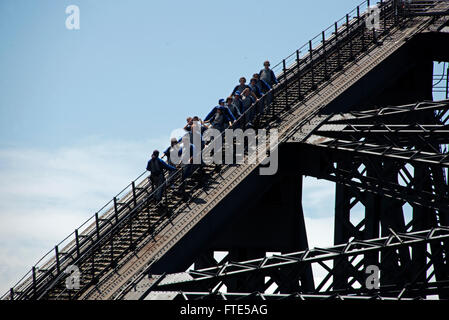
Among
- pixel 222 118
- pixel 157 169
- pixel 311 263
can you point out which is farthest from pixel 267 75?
pixel 311 263

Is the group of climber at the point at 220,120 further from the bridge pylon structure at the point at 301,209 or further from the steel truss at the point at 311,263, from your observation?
the steel truss at the point at 311,263

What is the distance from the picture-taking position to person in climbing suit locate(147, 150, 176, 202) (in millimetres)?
27136

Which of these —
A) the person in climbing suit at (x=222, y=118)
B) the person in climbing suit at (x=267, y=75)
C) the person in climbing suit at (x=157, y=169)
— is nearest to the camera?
the person in climbing suit at (x=157, y=169)

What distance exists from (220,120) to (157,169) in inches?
130

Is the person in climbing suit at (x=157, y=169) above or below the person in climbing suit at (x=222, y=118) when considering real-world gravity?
below

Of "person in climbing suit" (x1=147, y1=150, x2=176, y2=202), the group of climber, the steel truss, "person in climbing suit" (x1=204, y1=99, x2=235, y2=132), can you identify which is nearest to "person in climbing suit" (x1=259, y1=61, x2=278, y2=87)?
the group of climber

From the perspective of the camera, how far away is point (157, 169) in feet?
89.8

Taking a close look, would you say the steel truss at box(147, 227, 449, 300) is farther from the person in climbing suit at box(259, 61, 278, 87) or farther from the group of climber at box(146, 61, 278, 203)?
the person in climbing suit at box(259, 61, 278, 87)

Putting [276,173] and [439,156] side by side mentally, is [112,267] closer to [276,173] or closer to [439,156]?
[276,173]

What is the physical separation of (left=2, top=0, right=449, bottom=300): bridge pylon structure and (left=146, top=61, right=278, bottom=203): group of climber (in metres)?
0.42

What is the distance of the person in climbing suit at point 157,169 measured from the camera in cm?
2714

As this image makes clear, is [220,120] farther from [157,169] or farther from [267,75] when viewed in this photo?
[267,75]

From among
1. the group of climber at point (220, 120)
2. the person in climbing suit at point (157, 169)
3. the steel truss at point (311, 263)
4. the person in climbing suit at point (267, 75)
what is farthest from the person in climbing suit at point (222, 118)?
the steel truss at point (311, 263)

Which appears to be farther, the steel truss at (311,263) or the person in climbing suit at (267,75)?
the person in climbing suit at (267,75)
